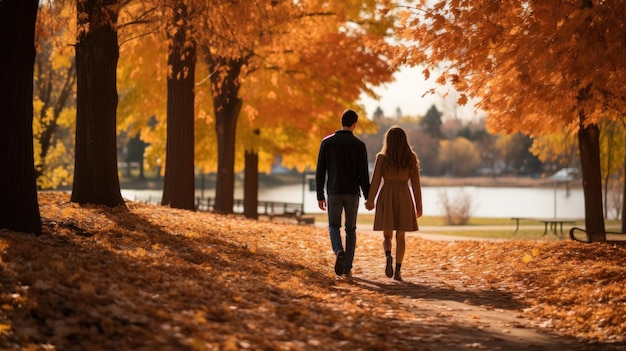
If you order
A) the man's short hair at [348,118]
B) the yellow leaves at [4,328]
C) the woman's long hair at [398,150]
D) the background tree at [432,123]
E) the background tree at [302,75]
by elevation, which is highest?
the background tree at [432,123]

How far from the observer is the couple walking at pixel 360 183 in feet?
32.6

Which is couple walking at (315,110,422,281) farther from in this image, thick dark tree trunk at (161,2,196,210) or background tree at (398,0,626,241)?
thick dark tree trunk at (161,2,196,210)

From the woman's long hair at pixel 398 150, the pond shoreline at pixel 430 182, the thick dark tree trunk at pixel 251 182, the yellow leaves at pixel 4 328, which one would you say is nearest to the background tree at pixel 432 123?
the pond shoreline at pixel 430 182

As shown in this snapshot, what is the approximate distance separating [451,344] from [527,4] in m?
5.71

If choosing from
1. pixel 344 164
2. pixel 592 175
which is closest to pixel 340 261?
pixel 344 164

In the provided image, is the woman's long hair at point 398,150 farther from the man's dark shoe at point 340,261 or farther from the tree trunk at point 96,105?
the tree trunk at point 96,105

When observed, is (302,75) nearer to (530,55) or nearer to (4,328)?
(530,55)

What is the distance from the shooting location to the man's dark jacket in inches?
390

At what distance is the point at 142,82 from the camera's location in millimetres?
22453

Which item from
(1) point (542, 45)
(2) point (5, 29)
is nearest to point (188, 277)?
Result: (2) point (5, 29)

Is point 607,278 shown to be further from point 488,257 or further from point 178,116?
point 178,116

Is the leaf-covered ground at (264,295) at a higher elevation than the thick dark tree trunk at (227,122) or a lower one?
lower

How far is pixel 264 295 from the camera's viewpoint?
320 inches

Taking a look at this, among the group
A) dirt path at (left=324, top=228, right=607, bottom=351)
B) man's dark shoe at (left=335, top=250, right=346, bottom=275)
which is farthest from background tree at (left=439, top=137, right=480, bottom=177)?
man's dark shoe at (left=335, top=250, right=346, bottom=275)
